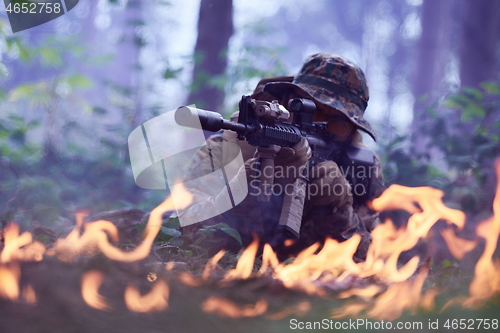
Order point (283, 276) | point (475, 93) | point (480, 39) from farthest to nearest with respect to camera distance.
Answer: point (480, 39) < point (475, 93) < point (283, 276)

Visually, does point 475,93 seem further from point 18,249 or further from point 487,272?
point 18,249

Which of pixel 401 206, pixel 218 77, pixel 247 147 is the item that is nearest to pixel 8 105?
pixel 218 77

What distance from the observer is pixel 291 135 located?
1937 mm

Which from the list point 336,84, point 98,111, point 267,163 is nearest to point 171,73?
point 98,111

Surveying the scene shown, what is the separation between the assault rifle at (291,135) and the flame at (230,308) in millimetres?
579

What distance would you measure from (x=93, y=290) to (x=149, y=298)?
0.49 ft

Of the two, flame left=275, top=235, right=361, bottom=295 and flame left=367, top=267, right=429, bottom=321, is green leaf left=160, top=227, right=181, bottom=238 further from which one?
flame left=367, top=267, right=429, bottom=321

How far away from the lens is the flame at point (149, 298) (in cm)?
112

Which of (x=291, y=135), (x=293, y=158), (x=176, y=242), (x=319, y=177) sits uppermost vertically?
(x=291, y=135)

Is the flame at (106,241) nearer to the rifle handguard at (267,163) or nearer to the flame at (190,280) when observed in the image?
the flame at (190,280)

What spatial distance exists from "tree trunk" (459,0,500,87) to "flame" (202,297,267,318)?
6.65 meters

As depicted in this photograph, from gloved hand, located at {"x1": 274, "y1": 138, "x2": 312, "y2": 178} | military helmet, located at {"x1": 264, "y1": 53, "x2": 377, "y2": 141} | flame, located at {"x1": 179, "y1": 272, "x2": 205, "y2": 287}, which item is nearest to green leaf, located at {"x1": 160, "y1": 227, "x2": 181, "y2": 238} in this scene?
gloved hand, located at {"x1": 274, "y1": 138, "x2": 312, "y2": 178}

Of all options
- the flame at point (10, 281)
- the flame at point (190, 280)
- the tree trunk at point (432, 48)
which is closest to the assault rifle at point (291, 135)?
the flame at point (190, 280)

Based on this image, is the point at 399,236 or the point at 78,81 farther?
the point at 78,81
